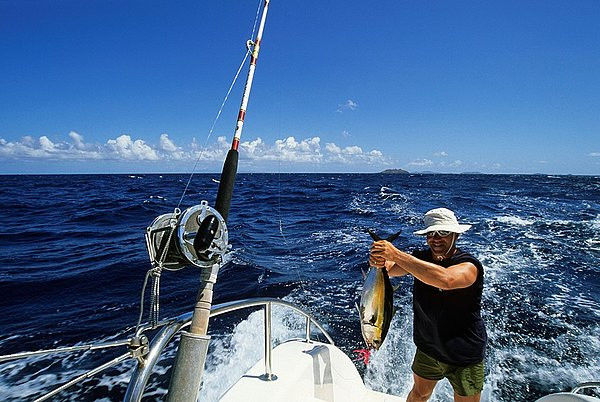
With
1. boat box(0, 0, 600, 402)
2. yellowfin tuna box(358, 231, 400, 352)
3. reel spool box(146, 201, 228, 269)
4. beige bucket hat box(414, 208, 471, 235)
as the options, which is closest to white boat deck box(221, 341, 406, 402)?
boat box(0, 0, 600, 402)

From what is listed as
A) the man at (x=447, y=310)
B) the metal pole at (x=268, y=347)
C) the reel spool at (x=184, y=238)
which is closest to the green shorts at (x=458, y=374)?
the man at (x=447, y=310)

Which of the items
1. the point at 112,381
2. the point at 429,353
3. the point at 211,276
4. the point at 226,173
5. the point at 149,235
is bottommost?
the point at 112,381

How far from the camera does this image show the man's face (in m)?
2.45

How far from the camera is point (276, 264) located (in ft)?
29.0

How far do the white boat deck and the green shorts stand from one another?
1.84ft

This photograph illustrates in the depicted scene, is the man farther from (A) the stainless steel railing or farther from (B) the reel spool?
(B) the reel spool

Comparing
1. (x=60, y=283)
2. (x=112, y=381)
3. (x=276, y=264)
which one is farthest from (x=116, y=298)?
(x=276, y=264)

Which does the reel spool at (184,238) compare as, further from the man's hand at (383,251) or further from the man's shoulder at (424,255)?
the man's shoulder at (424,255)

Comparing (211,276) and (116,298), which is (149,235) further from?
(116,298)

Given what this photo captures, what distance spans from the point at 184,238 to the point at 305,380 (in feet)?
6.16

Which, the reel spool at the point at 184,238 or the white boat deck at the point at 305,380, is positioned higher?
the reel spool at the point at 184,238

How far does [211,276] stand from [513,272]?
345 inches

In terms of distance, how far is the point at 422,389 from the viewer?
274cm

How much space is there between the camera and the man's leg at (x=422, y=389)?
2.71 meters
